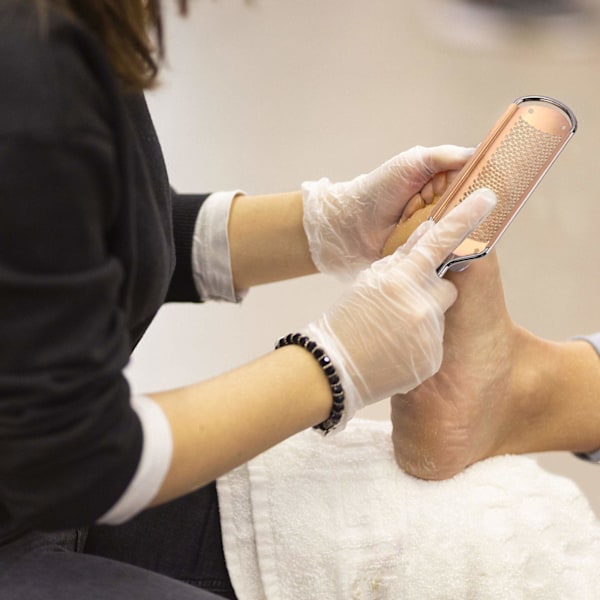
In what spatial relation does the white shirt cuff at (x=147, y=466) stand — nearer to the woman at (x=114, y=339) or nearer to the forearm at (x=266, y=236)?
the woman at (x=114, y=339)

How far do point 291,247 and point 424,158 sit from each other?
19cm

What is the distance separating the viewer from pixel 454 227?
0.75 metres

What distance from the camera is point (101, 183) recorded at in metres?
0.53

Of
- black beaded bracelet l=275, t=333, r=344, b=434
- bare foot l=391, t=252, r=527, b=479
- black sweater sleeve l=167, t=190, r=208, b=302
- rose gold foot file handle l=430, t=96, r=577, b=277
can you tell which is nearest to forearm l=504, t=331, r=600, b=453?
bare foot l=391, t=252, r=527, b=479

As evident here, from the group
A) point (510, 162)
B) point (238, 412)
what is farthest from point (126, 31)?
point (510, 162)

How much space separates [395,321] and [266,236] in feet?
0.93

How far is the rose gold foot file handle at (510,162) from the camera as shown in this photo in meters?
0.81

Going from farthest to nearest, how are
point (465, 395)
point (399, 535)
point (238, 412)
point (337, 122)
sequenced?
point (337, 122), point (465, 395), point (399, 535), point (238, 412)

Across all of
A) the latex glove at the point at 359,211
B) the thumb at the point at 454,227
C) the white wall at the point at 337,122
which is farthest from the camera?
the white wall at the point at 337,122

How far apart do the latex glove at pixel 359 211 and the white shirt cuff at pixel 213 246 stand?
10cm

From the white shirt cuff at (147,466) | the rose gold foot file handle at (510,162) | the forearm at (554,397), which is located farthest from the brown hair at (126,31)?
the forearm at (554,397)

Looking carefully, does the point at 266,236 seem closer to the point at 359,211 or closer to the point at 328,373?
the point at 359,211

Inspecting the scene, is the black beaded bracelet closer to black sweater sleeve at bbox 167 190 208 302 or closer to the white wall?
black sweater sleeve at bbox 167 190 208 302

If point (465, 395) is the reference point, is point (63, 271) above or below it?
above
